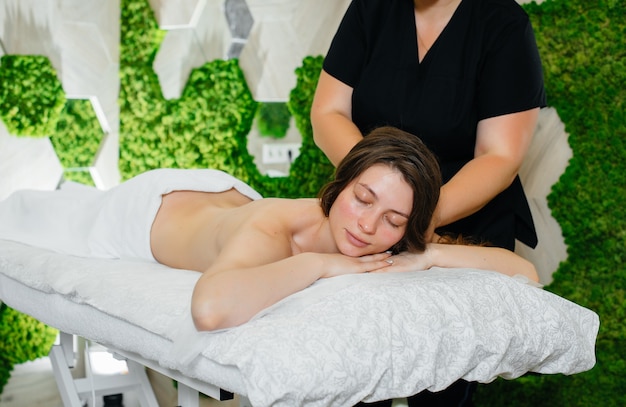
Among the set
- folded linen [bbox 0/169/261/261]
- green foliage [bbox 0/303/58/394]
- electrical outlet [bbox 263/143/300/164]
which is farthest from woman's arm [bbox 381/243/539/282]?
green foliage [bbox 0/303/58/394]

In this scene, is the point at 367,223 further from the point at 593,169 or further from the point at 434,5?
the point at 593,169

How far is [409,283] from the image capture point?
1443 millimetres

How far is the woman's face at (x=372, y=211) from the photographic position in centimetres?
155

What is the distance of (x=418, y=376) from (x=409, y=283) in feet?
0.69

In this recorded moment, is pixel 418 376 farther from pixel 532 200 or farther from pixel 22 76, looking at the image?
pixel 22 76

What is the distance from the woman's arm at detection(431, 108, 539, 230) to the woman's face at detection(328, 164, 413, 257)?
17 cm

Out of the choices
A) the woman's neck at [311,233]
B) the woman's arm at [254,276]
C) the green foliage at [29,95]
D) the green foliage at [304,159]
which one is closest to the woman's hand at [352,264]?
the woman's arm at [254,276]

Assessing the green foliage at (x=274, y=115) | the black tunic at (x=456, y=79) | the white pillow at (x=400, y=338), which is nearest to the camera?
the white pillow at (x=400, y=338)

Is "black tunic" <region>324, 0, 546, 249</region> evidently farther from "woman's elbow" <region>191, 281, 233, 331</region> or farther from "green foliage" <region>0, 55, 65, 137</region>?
"green foliage" <region>0, 55, 65, 137</region>

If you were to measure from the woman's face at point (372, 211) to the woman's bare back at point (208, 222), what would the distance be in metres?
0.17

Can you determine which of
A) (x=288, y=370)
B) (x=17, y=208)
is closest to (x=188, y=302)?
(x=288, y=370)

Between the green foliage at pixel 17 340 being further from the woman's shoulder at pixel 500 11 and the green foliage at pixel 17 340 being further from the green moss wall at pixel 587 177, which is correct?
the woman's shoulder at pixel 500 11

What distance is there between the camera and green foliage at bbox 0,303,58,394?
10.0 feet

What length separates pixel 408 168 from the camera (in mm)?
1563
